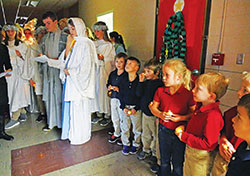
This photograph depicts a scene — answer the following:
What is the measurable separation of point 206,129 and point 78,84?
1.58 metres

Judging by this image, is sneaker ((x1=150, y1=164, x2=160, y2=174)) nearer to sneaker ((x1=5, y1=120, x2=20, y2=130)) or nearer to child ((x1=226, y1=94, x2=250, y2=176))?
child ((x1=226, y1=94, x2=250, y2=176))

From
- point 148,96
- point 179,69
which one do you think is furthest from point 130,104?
point 179,69

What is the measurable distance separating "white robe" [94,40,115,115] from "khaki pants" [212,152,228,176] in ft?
7.17

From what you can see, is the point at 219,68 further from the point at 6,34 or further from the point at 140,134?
the point at 6,34

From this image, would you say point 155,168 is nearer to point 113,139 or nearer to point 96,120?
point 113,139

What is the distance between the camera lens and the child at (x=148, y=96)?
76.3 inches

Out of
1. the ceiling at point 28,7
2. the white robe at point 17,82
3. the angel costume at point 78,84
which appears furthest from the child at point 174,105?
the ceiling at point 28,7

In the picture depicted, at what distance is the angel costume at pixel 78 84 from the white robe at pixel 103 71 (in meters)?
0.63

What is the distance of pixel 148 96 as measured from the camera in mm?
1948

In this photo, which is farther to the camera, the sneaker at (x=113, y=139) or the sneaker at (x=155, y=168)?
the sneaker at (x=113, y=139)

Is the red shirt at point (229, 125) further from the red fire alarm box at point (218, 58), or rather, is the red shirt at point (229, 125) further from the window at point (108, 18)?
the window at point (108, 18)

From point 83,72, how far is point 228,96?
165 centimetres

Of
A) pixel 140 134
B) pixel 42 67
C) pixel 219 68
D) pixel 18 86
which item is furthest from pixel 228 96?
pixel 18 86

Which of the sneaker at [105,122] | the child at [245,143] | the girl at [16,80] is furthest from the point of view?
the sneaker at [105,122]
